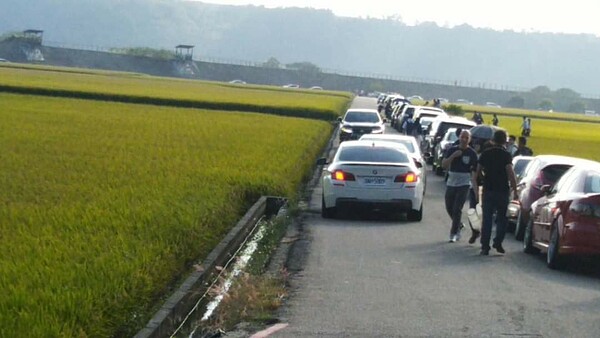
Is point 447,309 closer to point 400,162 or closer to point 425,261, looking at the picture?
point 425,261

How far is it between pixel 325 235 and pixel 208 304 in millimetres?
6651

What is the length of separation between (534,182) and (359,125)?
80.2 ft

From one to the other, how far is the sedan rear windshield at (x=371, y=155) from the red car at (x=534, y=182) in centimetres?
219

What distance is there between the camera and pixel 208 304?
1227 cm

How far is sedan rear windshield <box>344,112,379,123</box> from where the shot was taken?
46188 mm

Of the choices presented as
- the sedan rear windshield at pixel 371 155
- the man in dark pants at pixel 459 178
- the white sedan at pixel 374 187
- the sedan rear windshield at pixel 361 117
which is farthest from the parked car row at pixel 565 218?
the sedan rear windshield at pixel 361 117

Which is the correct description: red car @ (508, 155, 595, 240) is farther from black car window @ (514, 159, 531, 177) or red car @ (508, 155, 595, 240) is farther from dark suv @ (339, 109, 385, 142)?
dark suv @ (339, 109, 385, 142)

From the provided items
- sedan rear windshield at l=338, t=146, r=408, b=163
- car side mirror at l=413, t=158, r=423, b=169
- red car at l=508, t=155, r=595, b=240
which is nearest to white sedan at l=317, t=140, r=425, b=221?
sedan rear windshield at l=338, t=146, r=408, b=163

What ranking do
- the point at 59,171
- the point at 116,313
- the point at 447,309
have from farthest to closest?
the point at 59,171 → the point at 447,309 → the point at 116,313

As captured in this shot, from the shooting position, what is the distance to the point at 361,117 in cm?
4644

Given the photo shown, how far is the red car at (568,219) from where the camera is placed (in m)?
15.2

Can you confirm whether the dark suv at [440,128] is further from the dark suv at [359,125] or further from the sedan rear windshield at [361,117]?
the sedan rear windshield at [361,117]

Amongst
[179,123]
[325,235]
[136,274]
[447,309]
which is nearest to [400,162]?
[325,235]

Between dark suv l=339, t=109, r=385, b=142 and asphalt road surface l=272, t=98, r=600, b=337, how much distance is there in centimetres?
2458
